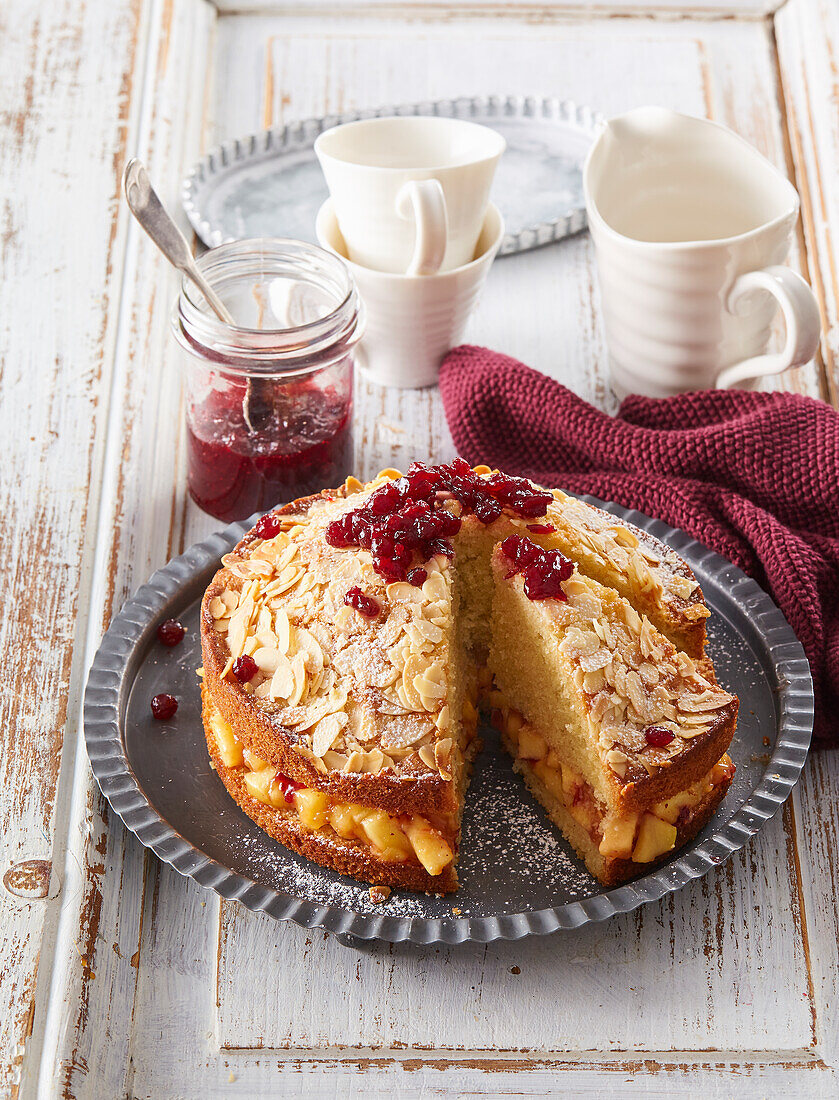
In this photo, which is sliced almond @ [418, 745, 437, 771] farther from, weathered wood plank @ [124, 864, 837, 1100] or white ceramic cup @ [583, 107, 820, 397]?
white ceramic cup @ [583, 107, 820, 397]

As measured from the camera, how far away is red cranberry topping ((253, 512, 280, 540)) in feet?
8.72

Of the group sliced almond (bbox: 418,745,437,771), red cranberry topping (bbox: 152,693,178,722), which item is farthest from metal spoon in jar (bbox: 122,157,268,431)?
sliced almond (bbox: 418,745,437,771)

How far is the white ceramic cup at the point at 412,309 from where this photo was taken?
3.22 meters

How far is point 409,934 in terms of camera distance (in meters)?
2.10

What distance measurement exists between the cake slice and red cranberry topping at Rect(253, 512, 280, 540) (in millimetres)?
513

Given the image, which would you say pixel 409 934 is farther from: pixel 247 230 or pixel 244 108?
pixel 244 108

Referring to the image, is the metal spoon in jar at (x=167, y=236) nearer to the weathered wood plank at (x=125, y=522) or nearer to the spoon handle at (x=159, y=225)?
the spoon handle at (x=159, y=225)

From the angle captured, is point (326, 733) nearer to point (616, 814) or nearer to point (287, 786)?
point (287, 786)

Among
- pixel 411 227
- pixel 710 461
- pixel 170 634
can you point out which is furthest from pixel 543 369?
pixel 170 634

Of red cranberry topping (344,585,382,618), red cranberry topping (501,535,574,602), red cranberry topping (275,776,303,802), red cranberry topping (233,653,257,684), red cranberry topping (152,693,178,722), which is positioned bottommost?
red cranberry topping (152,693,178,722)

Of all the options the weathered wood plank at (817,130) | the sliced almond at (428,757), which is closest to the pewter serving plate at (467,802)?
the sliced almond at (428,757)

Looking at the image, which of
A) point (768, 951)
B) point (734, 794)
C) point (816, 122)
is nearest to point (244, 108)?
point (816, 122)

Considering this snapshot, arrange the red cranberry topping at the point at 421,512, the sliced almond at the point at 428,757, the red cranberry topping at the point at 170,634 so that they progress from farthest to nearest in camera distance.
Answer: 1. the red cranberry topping at the point at 170,634
2. the red cranberry topping at the point at 421,512
3. the sliced almond at the point at 428,757

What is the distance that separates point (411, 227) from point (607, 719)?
62.2 inches
